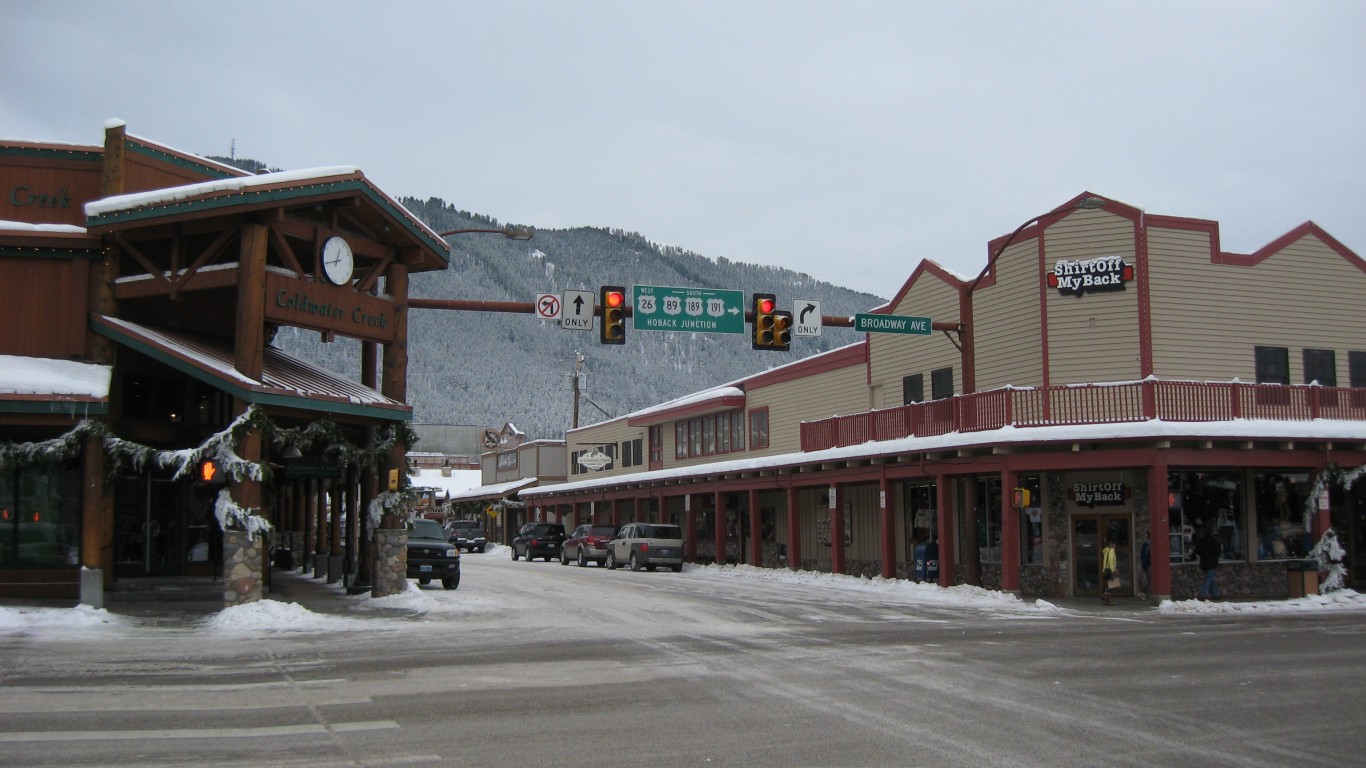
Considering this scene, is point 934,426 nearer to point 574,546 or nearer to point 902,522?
point 902,522

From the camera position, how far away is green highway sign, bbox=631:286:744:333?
25.0 m

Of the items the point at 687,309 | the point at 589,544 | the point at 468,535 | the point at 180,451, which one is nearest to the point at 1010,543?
the point at 687,309

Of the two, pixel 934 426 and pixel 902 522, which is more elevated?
pixel 934 426

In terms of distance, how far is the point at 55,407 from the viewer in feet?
64.3

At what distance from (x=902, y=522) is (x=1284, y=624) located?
14.2 m

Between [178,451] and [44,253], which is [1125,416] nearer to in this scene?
[178,451]

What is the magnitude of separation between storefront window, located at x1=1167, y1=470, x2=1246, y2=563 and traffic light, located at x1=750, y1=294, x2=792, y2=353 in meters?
9.51

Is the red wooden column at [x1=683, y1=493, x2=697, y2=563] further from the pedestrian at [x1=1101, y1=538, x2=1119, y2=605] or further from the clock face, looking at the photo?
the clock face

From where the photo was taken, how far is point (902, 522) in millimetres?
33250

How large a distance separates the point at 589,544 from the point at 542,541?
21.4 ft

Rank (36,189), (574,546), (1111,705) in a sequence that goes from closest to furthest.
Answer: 1. (1111,705)
2. (36,189)
3. (574,546)

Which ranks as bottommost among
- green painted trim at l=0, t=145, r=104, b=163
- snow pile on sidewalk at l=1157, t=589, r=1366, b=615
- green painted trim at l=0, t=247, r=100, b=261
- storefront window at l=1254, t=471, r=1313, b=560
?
snow pile on sidewalk at l=1157, t=589, r=1366, b=615

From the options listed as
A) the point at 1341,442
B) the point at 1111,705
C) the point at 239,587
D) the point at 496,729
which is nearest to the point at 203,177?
the point at 239,587

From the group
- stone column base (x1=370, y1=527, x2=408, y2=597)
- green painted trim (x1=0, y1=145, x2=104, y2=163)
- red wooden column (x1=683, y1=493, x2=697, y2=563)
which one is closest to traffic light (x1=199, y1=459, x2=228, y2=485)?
stone column base (x1=370, y1=527, x2=408, y2=597)
